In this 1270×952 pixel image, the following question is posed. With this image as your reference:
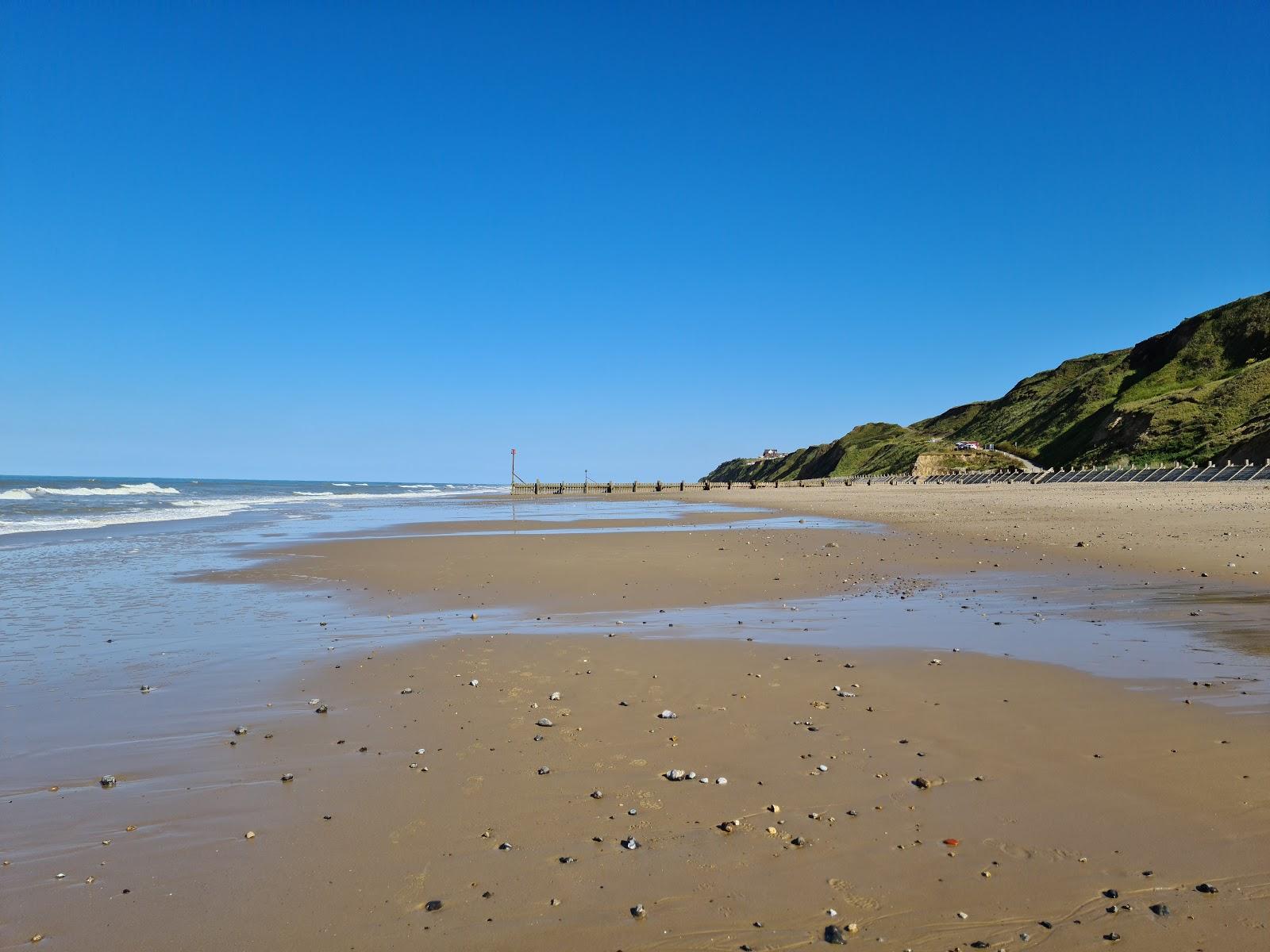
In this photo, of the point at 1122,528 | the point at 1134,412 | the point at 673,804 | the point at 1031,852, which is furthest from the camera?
the point at 1134,412

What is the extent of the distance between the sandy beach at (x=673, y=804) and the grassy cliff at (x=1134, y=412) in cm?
6284

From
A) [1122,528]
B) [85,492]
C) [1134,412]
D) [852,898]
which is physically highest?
[1134,412]

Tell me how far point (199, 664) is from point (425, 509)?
42.2 metres

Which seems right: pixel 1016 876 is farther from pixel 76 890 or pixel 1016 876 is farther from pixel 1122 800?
pixel 76 890

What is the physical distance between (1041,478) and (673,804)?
242 feet

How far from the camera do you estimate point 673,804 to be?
193 inches

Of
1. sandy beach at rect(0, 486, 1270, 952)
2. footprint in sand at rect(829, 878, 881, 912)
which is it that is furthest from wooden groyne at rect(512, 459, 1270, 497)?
footprint in sand at rect(829, 878, 881, 912)

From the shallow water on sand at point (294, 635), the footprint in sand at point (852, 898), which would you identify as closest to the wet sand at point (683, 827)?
the footprint in sand at point (852, 898)

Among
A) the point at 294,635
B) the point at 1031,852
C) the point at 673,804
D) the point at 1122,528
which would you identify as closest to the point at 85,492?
the point at 294,635

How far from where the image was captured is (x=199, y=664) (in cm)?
875

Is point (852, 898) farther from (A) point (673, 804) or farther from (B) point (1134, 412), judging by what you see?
→ (B) point (1134, 412)

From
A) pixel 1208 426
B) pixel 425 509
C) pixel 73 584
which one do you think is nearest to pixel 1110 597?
pixel 73 584

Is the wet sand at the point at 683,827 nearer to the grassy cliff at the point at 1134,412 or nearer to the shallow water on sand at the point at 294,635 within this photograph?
the shallow water on sand at the point at 294,635

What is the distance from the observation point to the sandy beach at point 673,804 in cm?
366
